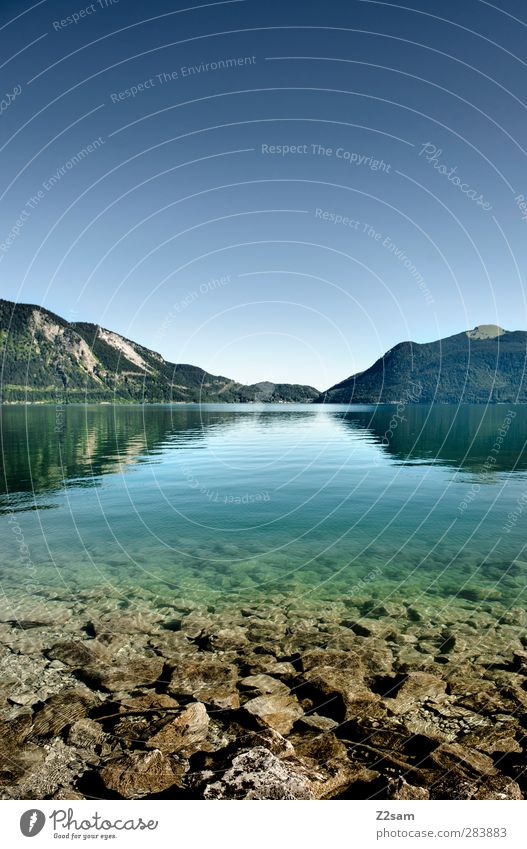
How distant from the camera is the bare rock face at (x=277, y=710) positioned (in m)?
10.7

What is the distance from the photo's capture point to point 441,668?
1362 centimetres

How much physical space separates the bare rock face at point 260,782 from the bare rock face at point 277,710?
1891 millimetres

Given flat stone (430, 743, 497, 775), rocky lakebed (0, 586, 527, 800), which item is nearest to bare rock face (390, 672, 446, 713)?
rocky lakebed (0, 586, 527, 800)

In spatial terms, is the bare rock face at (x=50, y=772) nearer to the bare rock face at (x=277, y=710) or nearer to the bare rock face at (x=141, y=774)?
the bare rock face at (x=141, y=774)

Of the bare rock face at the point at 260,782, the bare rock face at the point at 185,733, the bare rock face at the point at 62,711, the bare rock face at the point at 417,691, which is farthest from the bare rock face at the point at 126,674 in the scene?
the bare rock face at the point at 417,691

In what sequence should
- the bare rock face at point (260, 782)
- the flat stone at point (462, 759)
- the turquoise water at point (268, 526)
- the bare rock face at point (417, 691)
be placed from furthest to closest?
the turquoise water at point (268, 526), the bare rock face at point (417, 691), the flat stone at point (462, 759), the bare rock face at point (260, 782)

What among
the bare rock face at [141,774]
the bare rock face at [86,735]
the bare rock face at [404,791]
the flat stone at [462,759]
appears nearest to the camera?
the bare rock face at [404,791]

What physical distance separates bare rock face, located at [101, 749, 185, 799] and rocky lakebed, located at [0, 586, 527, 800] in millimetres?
26

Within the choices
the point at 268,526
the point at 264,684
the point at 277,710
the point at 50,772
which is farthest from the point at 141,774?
the point at 268,526

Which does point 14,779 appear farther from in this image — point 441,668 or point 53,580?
point 53,580

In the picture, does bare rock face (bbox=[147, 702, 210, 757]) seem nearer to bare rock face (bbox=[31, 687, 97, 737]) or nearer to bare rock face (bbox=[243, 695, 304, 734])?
bare rock face (bbox=[243, 695, 304, 734])

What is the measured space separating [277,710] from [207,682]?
2.28 meters

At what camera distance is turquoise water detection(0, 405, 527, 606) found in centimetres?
2173
